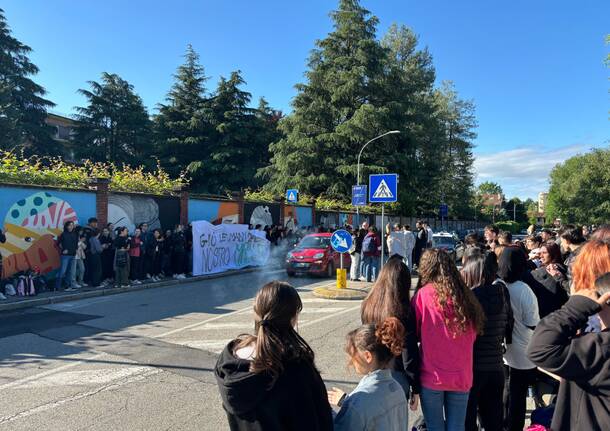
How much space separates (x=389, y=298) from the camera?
3.24 meters

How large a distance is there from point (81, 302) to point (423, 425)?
384 inches

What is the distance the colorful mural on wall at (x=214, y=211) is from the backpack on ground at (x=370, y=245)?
7724 mm

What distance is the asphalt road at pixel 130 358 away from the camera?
14.4 feet

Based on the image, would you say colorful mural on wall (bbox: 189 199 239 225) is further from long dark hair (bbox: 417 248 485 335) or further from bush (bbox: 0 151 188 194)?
long dark hair (bbox: 417 248 485 335)

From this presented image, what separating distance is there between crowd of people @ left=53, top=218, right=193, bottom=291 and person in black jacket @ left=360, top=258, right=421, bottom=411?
11.0m

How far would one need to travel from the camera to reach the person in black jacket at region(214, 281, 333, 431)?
6.08ft

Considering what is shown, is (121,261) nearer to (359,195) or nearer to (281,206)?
(359,195)

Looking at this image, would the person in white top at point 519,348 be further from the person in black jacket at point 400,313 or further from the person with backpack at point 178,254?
the person with backpack at point 178,254

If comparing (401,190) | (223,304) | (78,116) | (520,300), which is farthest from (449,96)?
(520,300)

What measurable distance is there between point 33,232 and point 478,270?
12226mm

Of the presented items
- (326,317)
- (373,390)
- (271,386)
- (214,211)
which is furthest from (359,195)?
(271,386)

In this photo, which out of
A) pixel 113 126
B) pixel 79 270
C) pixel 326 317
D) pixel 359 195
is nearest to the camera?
pixel 326 317

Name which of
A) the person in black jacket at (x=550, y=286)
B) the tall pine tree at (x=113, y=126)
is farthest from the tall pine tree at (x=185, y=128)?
the person in black jacket at (x=550, y=286)

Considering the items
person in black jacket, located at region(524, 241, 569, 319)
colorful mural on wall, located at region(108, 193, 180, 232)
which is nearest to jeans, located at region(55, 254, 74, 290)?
colorful mural on wall, located at region(108, 193, 180, 232)
